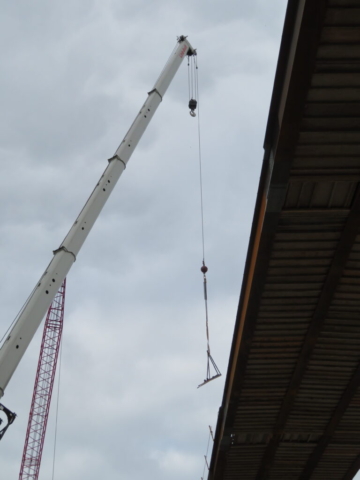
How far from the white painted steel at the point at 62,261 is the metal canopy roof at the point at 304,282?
6084mm

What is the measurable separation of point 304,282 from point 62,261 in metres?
8.37

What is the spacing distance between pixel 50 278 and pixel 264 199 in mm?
7232

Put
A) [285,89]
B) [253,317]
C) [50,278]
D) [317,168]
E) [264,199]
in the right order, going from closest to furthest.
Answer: [285,89], [317,168], [264,199], [50,278], [253,317]

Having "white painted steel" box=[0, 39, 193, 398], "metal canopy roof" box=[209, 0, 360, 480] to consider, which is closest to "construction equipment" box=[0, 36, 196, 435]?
"white painted steel" box=[0, 39, 193, 398]

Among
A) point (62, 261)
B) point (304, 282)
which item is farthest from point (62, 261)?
point (304, 282)

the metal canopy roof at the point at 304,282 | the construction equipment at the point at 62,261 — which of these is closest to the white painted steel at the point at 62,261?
the construction equipment at the point at 62,261

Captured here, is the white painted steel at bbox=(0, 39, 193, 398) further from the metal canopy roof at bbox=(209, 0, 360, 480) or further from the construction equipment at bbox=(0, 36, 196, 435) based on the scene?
the metal canopy roof at bbox=(209, 0, 360, 480)

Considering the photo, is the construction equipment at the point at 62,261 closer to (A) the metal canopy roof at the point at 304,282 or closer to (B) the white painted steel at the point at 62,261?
(B) the white painted steel at the point at 62,261

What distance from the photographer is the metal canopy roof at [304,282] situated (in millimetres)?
11883

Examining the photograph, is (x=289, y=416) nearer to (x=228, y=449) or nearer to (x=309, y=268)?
(x=228, y=449)

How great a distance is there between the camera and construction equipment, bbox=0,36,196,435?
15.3m

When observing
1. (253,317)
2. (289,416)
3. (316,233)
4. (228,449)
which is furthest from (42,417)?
(316,233)

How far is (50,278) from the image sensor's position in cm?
1727

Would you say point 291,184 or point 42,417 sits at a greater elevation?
point 42,417
